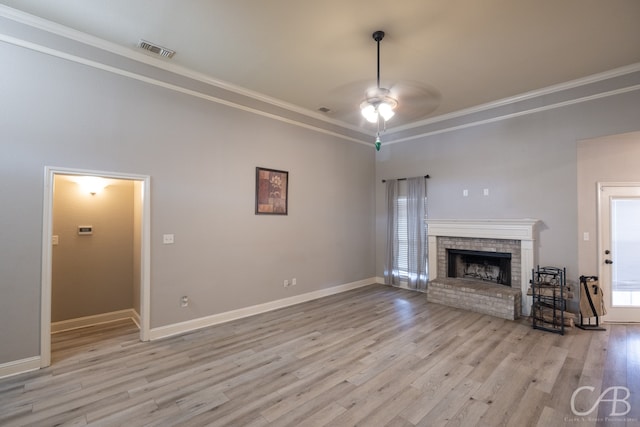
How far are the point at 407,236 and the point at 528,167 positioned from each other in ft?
8.25

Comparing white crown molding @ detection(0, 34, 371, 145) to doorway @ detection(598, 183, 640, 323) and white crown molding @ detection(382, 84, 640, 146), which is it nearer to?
white crown molding @ detection(382, 84, 640, 146)

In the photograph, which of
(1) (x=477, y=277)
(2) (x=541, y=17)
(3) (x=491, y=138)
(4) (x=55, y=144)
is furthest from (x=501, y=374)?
(4) (x=55, y=144)

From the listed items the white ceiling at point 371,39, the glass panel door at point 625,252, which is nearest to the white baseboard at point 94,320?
the white ceiling at point 371,39

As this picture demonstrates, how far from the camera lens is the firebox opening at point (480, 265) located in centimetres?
517

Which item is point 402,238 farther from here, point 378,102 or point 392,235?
point 378,102

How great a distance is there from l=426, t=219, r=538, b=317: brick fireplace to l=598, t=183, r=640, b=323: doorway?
0.93 meters

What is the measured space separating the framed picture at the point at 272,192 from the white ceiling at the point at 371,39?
1358 mm

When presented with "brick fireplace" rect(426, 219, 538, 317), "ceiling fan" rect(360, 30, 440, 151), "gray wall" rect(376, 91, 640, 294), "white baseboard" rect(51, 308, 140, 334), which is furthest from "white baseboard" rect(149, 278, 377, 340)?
"ceiling fan" rect(360, 30, 440, 151)

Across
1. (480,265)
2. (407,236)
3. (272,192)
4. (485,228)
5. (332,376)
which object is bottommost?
(332,376)

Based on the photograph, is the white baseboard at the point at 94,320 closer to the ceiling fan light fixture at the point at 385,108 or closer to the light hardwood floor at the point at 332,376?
the light hardwood floor at the point at 332,376

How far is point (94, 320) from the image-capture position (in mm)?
4344

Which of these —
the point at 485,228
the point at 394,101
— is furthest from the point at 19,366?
the point at 485,228

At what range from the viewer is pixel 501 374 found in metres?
2.92

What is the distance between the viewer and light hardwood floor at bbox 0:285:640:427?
7.59ft
